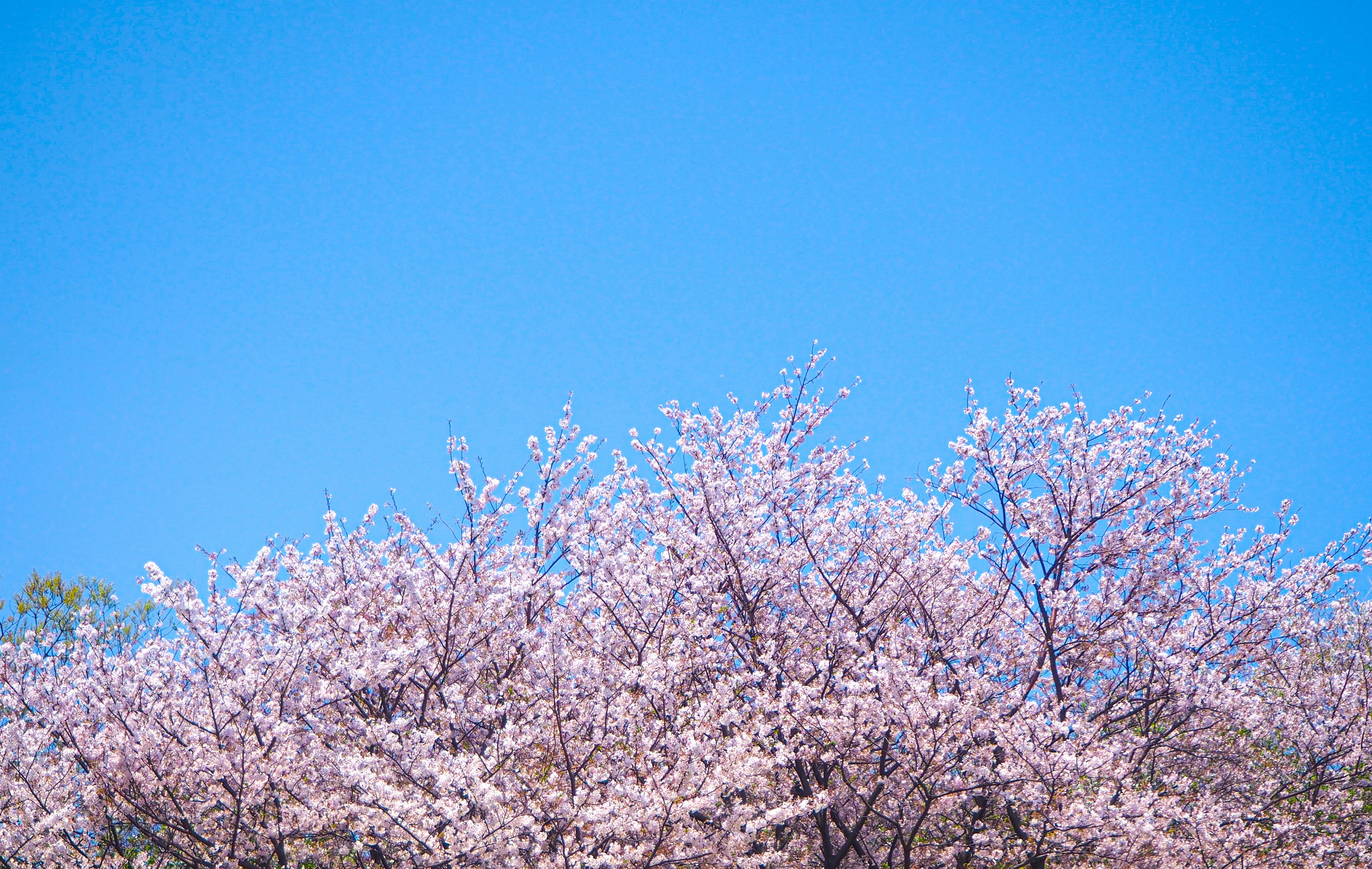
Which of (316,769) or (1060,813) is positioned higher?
(316,769)

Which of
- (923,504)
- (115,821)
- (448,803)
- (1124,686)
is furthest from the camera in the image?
(923,504)

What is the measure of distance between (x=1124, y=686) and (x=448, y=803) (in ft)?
27.2

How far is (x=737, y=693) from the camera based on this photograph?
10.0m

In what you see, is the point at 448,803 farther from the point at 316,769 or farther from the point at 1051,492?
the point at 1051,492

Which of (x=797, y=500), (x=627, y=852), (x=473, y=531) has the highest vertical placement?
(x=797, y=500)

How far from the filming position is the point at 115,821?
9453 mm

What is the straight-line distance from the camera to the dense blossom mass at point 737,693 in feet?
27.7

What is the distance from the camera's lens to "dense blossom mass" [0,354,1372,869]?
332 inches

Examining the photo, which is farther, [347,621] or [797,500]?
[797,500]

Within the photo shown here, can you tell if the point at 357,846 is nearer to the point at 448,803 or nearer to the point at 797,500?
the point at 448,803

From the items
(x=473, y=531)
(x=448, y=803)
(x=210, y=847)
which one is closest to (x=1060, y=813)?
(x=448, y=803)

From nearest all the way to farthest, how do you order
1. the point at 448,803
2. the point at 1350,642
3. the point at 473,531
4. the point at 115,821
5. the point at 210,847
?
the point at 448,803 < the point at 210,847 < the point at 115,821 < the point at 473,531 < the point at 1350,642

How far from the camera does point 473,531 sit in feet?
33.6

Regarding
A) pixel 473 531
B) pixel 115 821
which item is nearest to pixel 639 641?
pixel 473 531
